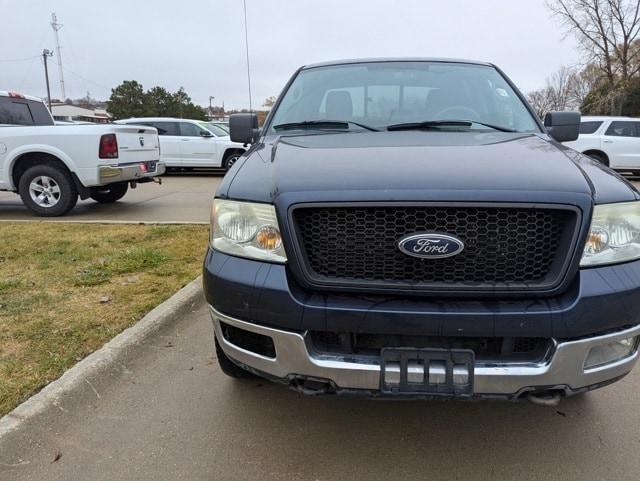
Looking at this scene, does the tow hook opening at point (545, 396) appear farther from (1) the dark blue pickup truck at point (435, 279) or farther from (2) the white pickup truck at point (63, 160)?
(2) the white pickup truck at point (63, 160)

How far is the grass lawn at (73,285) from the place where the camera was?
3002 millimetres

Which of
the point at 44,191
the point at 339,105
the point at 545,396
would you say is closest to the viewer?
the point at 545,396

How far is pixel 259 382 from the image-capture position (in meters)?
2.85

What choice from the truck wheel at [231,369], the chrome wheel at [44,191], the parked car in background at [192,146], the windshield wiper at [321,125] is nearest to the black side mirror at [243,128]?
the windshield wiper at [321,125]

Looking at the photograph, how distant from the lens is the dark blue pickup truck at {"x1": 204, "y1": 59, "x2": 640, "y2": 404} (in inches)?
73.0

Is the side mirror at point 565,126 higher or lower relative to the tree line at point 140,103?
lower

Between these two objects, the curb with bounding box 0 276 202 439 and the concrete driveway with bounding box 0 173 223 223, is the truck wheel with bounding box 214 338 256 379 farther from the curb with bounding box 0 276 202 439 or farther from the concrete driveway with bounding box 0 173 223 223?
the concrete driveway with bounding box 0 173 223 223

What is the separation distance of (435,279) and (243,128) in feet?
7.22

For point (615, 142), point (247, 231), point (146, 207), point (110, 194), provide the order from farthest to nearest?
point (615, 142) → point (110, 194) → point (146, 207) → point (247, 231)

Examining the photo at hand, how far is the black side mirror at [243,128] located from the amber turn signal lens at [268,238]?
5.71 ft

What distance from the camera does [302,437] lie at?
2.41 m

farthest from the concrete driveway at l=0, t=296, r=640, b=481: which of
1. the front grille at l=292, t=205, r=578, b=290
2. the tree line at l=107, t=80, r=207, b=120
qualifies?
the tree line at l=107, t=80, r=207, b=120

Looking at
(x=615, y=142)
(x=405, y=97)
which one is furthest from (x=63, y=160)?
(x=615, y=142)

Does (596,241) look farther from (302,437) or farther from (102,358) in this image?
(102,358)
